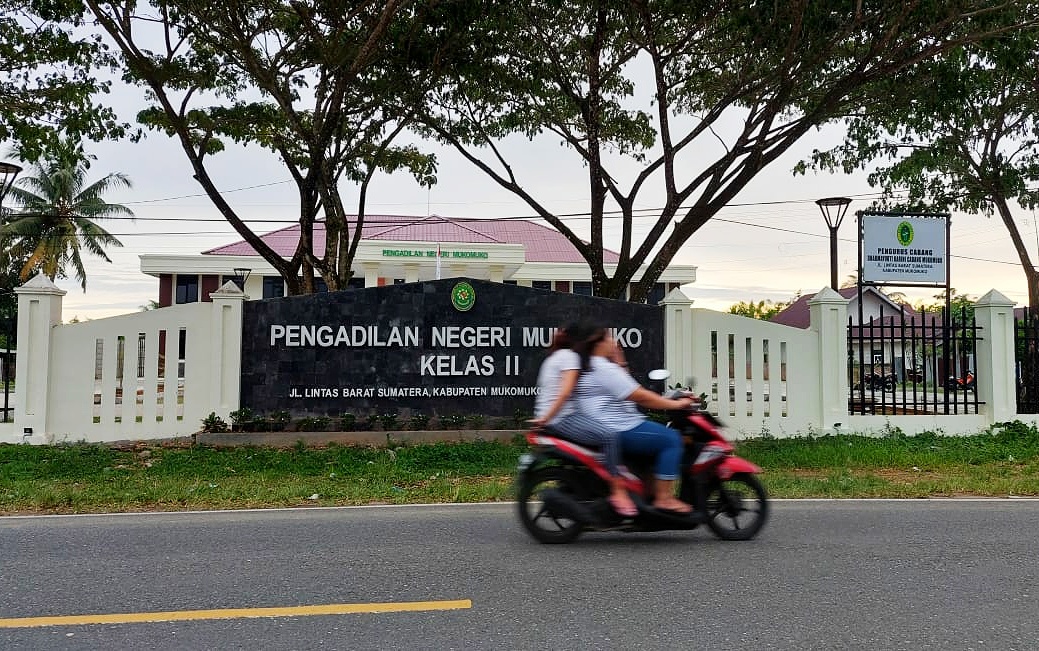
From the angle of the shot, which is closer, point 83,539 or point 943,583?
point 943,583

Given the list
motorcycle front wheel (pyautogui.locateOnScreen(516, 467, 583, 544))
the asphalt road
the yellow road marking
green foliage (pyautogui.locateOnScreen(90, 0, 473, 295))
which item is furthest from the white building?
the yellow road marking

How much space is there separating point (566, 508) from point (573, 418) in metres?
0.60

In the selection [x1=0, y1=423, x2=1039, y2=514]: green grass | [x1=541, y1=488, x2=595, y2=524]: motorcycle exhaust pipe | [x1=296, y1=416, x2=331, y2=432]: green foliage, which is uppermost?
[x1=296, y1=416, x2=331, y2=432]: green foliage

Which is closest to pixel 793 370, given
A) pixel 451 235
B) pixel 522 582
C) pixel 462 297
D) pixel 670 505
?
pixel 462 297

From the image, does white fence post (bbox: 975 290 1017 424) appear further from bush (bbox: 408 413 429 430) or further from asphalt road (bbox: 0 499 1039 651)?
bush (bbox: 408 413 429 430)

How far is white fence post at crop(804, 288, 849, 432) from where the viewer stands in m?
13.2

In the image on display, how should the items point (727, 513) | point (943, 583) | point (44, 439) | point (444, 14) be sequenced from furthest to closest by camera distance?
point (444, 14) < point (44, 439) < point (727, 513) < point (943, 583)

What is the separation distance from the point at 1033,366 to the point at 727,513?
33.8ft

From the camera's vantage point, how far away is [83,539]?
6426 mm

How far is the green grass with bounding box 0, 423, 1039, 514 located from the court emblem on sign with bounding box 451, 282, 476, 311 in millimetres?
2096

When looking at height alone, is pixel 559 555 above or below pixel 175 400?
below

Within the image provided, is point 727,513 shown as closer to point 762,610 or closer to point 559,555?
point 559,555

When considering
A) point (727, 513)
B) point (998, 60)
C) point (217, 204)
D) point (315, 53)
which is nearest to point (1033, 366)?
point (998, 60)

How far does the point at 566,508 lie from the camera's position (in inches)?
234
